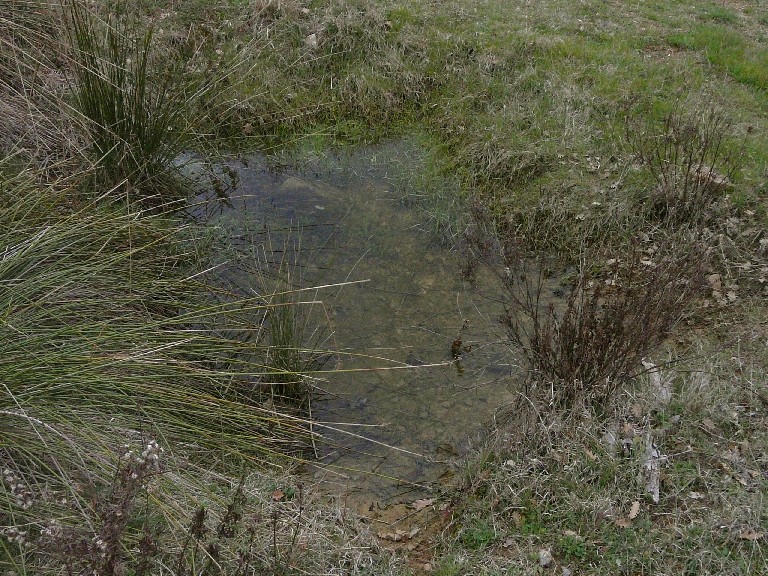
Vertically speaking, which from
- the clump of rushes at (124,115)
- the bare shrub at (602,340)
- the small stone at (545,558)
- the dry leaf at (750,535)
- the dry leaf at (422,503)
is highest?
the clump of rushes at (124,115)

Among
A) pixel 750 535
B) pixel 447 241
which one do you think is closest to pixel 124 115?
pixel 447 241

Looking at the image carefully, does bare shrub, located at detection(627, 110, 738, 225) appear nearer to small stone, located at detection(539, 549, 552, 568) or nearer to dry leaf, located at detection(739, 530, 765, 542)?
dry leaf, located at detection(739, 530, 765, 542)

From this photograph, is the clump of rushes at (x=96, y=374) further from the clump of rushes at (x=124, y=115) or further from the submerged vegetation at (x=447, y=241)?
the clump of rushes at (x=124, y=115)

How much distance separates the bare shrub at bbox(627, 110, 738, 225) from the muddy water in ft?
4.51

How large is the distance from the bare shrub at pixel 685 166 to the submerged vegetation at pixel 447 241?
25 millimetres

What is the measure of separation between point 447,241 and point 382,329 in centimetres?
108

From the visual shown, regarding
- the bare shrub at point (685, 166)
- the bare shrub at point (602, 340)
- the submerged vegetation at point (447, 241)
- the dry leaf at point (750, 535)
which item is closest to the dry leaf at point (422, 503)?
the submerged vegetation at point (447, 241)

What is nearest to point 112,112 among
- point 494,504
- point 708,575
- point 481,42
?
point 494,504

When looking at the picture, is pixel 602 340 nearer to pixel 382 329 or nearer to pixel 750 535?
pixel 750 535

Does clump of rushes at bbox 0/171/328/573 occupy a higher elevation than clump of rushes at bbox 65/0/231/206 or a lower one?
lower

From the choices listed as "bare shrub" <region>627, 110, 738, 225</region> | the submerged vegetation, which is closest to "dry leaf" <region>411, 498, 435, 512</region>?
the submerged vegetation

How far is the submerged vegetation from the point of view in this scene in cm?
287

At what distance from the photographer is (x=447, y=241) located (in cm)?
534

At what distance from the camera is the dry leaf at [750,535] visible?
3.06 metres
